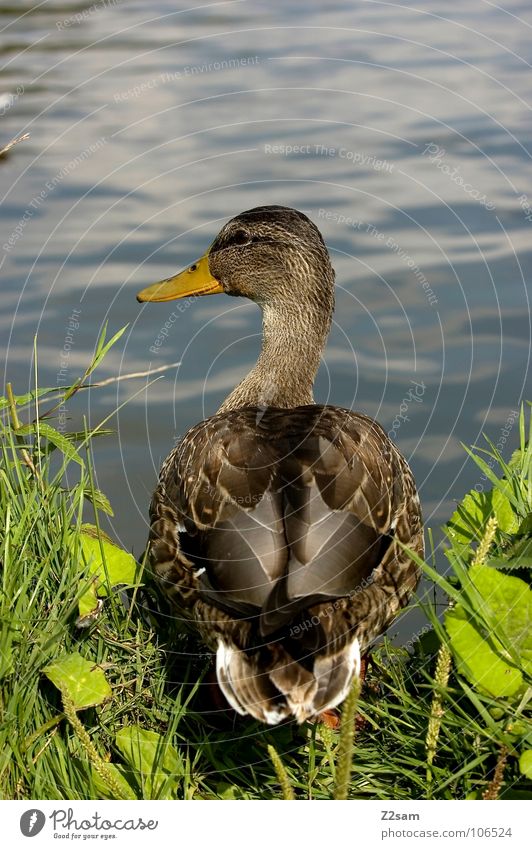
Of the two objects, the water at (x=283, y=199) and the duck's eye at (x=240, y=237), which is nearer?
the duck's eye at (x=240, y=237)

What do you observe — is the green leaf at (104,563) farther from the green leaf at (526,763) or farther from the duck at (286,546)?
the green leaf at (526,763)

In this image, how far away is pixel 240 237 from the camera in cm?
476

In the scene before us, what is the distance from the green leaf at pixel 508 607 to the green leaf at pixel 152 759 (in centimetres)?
98

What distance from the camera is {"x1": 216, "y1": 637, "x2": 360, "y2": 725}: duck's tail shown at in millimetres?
2914

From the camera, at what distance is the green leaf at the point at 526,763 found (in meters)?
2.73

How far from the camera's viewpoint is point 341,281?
23.2 feet

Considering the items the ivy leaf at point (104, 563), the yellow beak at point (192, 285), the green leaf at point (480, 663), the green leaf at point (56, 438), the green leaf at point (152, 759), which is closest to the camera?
the green leaf at point (480, 663)

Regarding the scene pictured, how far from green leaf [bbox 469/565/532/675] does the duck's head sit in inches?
81.1

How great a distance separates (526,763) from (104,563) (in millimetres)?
1481

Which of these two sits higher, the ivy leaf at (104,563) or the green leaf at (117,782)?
the ivy leaf at (104,563)

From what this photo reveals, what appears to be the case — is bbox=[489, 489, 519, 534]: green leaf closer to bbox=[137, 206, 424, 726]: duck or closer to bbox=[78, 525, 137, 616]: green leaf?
bbox=[137, 206, 424, 726]: duck

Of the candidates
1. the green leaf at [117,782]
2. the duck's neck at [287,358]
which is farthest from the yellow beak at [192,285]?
the green leaf at [117,782]

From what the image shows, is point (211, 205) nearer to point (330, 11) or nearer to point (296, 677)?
point (330, 11)

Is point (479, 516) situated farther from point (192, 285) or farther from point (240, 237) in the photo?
point (192, 285)
